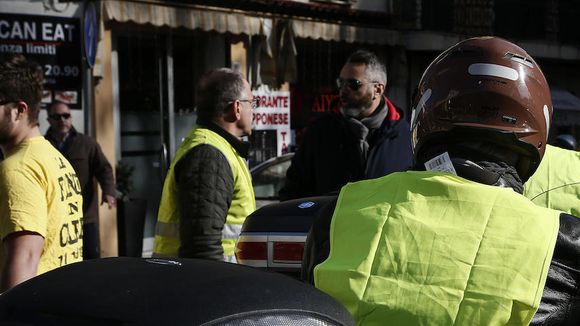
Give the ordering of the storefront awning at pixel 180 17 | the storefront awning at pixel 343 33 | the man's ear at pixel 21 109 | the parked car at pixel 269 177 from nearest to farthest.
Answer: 1. the man's ear at pixel 21 109
2. the parked car at pixel 269 177
3. the storefront awning at pixel 180 17
4. the storefront awning at pixel 343 33

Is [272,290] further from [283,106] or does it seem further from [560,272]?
[283,106]

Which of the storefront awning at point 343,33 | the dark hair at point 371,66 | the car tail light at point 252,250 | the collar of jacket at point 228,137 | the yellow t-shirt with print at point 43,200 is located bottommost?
the car tail light at point 252,250

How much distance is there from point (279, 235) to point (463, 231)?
3.92ft

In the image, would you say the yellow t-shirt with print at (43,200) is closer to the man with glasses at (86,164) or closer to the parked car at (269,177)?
the man with glasses at (86,164)

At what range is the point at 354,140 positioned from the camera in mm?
4504

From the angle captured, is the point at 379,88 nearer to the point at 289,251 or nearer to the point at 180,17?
the point at 289,251

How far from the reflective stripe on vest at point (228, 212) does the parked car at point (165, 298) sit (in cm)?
211

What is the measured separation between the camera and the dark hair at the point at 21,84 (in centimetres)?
329

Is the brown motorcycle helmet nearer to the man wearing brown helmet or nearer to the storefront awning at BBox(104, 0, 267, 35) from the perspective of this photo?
the man wearing brown helmet

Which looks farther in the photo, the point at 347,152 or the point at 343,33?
the point at 343,33

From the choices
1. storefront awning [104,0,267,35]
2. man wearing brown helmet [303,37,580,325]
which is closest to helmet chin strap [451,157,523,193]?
man wearing brown helmet [303,37,580,325]

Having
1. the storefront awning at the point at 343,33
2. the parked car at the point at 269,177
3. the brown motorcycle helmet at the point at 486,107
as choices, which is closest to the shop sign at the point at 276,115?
the storefront awning at the point at 343,33

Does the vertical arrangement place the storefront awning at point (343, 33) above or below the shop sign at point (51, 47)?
above

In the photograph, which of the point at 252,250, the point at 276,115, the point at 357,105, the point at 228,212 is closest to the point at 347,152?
the point at 357,105
